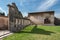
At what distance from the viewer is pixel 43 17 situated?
20672 millimetres

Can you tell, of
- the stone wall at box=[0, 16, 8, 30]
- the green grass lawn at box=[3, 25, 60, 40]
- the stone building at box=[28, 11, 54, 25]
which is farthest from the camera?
the stone building at box=[28, 11, 54, 25]

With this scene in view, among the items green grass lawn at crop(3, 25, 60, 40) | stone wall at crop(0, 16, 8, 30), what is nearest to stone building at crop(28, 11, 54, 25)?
green grass lawn at crop(3, 25, 60, 40)

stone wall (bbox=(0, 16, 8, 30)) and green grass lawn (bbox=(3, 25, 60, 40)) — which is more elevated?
stone wall (bbox=(0, 16, 8, 30))

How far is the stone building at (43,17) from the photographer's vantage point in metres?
19.8

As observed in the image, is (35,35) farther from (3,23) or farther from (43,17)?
(43,17)

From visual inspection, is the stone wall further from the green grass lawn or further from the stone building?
the stone building

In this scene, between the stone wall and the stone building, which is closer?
the stone wall

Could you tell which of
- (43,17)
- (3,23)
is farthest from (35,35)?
(43,17)

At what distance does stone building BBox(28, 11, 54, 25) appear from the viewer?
64.9 feet

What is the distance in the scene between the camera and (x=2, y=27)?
10.9 meters

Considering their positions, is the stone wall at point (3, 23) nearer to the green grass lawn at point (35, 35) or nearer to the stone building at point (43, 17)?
the green grass lawn at point (35, 35)

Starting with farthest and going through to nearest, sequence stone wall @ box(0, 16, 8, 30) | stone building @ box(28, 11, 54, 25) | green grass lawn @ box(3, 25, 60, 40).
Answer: stone building @ box(28, 11, 54, 25) → stone wall @ box(0, 16, 8, 30) → green grass lawn @ box(3, 25, 60, 40)

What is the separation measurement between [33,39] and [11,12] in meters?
4.55

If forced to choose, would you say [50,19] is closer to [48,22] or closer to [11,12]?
[48,22]
